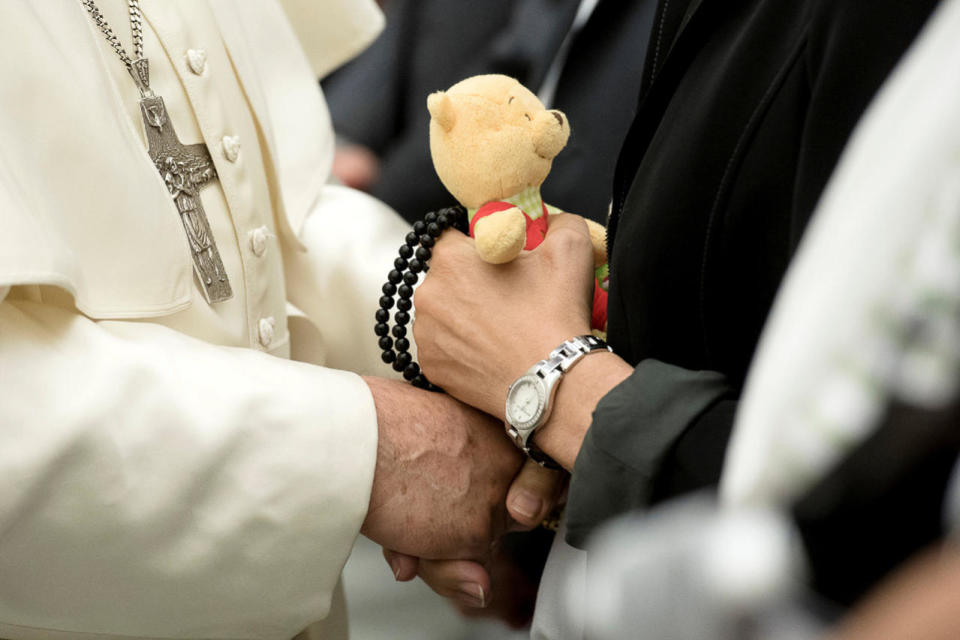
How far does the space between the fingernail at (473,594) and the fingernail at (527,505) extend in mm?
100

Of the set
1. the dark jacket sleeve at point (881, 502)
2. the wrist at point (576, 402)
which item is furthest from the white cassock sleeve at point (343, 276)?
the dark jacket sleeve at point (881, 502)

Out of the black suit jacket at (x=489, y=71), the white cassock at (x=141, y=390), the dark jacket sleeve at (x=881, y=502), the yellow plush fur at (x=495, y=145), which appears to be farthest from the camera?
the black suit jacket at (x=489, y=71)

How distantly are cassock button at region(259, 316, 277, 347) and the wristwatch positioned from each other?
0.33 meters

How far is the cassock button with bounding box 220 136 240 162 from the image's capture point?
1.01 metres

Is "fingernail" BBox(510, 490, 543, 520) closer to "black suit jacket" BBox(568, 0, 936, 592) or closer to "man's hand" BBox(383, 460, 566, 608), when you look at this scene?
"man's hand" BBox(383, 460, 566, 608)

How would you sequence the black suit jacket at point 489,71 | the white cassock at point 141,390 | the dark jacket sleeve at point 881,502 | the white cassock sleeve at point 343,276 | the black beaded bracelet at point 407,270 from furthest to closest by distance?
the black suit jacket at point 489,71
the white cassock sleeve at point 343,276
the black beaded bracelet at point 407,270
the white cassock at point 141,390
the dark jacket sleeve at point 881,502

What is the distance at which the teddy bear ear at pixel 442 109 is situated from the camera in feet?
2.94

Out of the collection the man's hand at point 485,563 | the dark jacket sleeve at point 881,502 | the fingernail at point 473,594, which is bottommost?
the fingernail at point 473,594

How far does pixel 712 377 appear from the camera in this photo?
28.0 inches

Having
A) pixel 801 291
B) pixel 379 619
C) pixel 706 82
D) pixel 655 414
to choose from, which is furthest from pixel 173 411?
pixel 379 619

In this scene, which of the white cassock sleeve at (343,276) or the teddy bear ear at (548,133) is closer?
the teddy bear ear at (548,133)

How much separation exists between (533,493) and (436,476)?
0.35 feet

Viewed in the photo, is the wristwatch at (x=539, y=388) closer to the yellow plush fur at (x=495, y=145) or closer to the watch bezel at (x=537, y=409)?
the watch bezel at (x=537, y=409)

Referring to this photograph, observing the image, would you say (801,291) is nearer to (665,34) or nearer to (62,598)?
(665,34)
